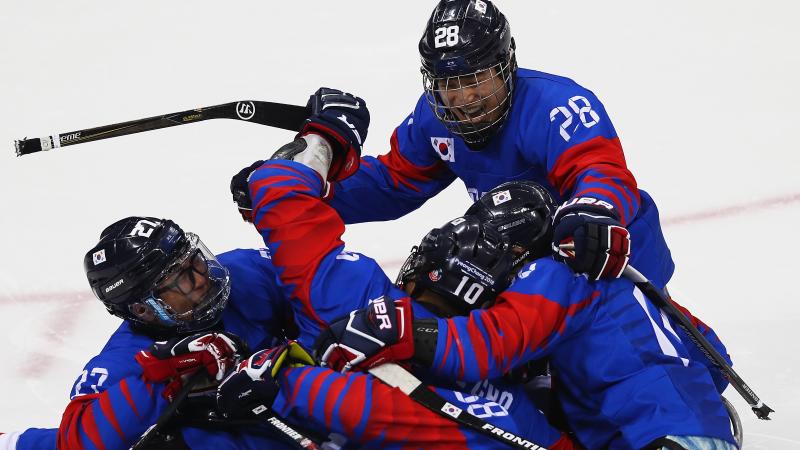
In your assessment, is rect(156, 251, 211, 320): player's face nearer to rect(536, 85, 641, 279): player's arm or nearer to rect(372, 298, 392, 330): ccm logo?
rect(372, 298, 392, 330): ccm logo

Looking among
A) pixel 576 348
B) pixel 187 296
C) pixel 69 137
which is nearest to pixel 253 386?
pixel 187 296

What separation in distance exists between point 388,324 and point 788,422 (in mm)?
1968

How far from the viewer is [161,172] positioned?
20.7 feet

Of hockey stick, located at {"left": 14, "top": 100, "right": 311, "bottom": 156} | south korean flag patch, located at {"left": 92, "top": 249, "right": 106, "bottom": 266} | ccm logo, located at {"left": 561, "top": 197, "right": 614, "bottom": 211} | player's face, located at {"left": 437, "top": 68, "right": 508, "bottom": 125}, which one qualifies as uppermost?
player's face, located at {"left": 437, "top": 68, "right": 508, "bottom": 125}

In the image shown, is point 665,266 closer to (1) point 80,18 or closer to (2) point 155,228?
(2) point 155,228

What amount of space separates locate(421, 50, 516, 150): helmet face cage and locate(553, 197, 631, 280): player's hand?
67 cm

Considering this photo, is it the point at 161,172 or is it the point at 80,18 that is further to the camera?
the point at 80,18

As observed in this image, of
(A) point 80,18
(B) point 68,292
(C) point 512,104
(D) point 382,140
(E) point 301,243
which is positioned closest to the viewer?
(E) point 301,243

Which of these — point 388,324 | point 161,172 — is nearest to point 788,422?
point 388,324

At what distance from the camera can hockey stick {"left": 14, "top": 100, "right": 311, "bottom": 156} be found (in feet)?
13.5

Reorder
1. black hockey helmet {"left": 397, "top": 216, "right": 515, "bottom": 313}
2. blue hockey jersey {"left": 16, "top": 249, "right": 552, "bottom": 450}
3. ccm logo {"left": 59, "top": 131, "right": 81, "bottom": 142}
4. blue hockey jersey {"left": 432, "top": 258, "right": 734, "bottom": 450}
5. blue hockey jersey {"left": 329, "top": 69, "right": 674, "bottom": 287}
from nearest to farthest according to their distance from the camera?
blue hockey jersey {"left": 16, "top": 249, "right": 552, "bottom": 450} < blue hockey jersey {"left": 432, "top": 258, "right": 734, "bottom": 450} < black hockey helmet {"left": 397, "top": 216, "right": 515, "bottom": 313} < blue hockey jersey {"left": 329, "top": 69, "right": 674, "bottom": 287} < ccm logo {"left": 59, "top": 131, "right": 81, "bottom": 142}

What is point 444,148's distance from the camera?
4.36 meters

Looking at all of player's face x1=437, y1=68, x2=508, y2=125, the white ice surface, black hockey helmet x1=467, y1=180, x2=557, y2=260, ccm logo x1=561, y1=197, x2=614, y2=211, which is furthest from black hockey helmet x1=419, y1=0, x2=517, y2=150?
the white ice surface

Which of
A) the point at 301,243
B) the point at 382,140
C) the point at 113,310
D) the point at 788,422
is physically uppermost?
the point at 301,243
